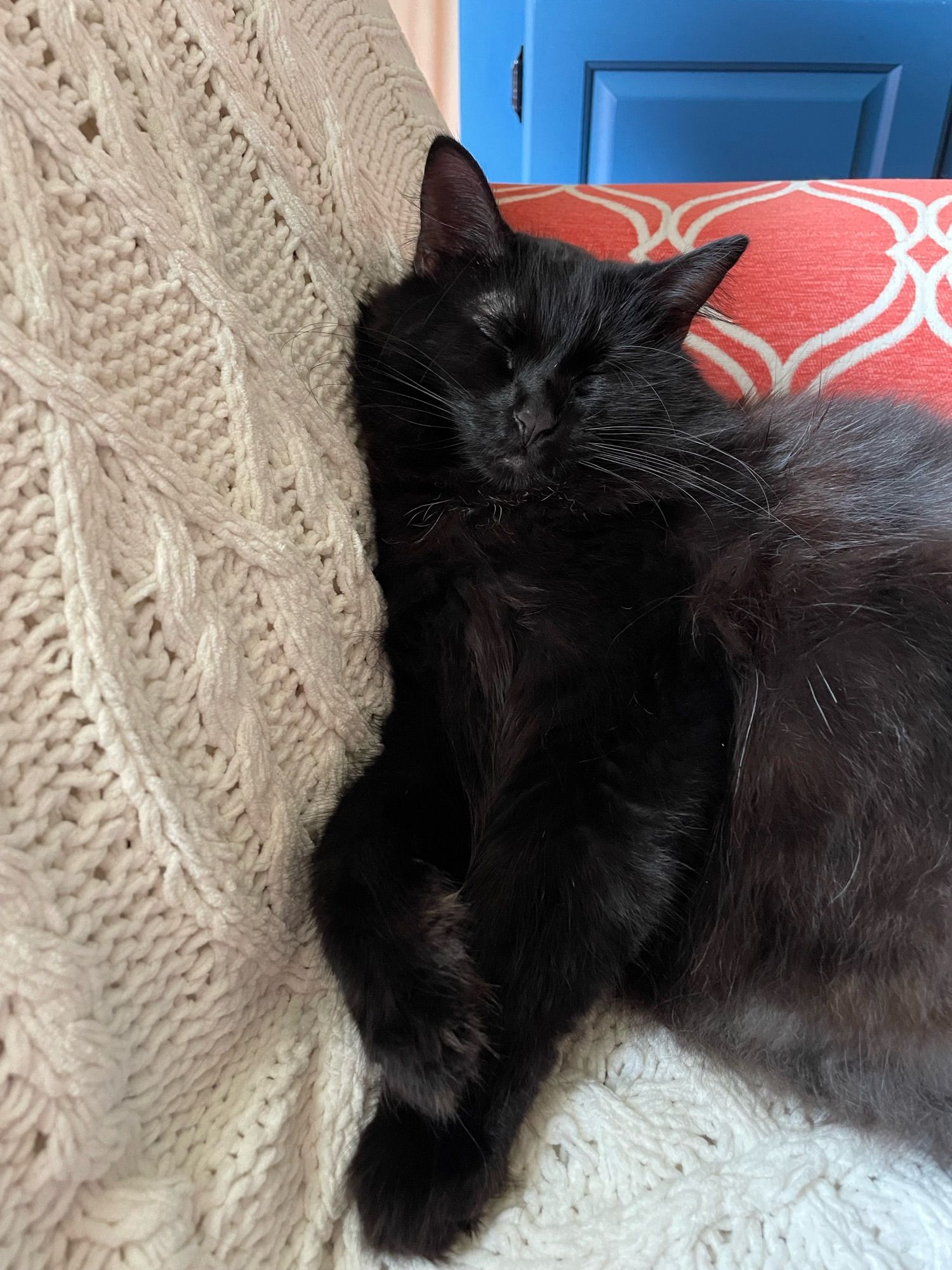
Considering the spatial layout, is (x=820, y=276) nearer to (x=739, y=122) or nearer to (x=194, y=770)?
(x=194, y=770)

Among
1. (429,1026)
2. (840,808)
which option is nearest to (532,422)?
(840,808)

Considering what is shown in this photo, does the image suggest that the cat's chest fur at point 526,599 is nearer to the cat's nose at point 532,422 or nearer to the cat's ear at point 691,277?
the cat's nose at point 532,422

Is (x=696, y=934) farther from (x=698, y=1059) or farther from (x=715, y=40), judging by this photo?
(x=715, y=40)

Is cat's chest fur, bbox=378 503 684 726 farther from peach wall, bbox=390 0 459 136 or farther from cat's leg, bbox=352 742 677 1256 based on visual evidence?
peach wall, bbox=390 0 459 136

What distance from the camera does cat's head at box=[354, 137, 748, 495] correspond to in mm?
984

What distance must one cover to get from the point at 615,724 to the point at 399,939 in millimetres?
298

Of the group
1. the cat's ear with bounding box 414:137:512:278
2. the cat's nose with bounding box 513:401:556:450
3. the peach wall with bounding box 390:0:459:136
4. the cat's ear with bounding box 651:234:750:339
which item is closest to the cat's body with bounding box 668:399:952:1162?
the cat's nose with bounding box 513:401:556:450

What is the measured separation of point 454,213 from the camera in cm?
108

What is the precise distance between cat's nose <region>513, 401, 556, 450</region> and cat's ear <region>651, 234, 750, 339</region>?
10.5 inches

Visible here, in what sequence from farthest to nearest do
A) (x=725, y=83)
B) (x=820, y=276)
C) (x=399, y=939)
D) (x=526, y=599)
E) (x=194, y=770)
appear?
(x=725, y=83) < (x=820, y=276) < (x=526, y=599) < (x=399, y=939) < (x=194, y=770)

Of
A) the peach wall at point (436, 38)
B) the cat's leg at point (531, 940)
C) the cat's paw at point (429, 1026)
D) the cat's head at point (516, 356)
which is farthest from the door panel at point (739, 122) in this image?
the cat's paw at point (429, 1026)

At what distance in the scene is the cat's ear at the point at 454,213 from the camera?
1043mm

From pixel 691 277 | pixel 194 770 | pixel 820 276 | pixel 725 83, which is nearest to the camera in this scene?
pixel 194 770

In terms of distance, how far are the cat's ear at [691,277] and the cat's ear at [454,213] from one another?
0.72 feet
